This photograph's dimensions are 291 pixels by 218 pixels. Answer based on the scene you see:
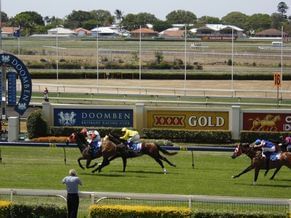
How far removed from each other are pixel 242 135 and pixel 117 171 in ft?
34.5

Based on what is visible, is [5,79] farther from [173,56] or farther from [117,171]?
[173,56]

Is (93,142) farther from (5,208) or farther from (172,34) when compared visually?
(172,34)

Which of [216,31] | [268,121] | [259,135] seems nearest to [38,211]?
[259,135]

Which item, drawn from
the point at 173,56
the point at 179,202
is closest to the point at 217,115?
the point at 179,202

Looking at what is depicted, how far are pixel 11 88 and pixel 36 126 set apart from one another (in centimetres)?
233

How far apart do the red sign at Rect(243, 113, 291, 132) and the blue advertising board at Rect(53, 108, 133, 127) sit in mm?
5083

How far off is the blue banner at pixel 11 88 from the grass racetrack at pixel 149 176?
650cm

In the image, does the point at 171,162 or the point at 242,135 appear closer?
the point at 171,162

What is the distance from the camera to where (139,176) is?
2197cm

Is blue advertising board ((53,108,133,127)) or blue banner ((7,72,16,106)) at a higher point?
blue banner ((7,72,16,106))

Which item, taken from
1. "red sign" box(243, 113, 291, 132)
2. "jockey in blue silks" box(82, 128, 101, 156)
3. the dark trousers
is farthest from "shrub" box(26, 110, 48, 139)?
the dark trousers

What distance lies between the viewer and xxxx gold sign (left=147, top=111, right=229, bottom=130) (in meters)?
33.0

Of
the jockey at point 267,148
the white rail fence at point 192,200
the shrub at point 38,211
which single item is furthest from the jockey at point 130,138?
the shrub at point 38,211

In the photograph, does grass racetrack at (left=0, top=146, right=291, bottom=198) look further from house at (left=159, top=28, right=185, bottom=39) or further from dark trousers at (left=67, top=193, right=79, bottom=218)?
house at (left=159, top=28, right=185, bottom=39)
